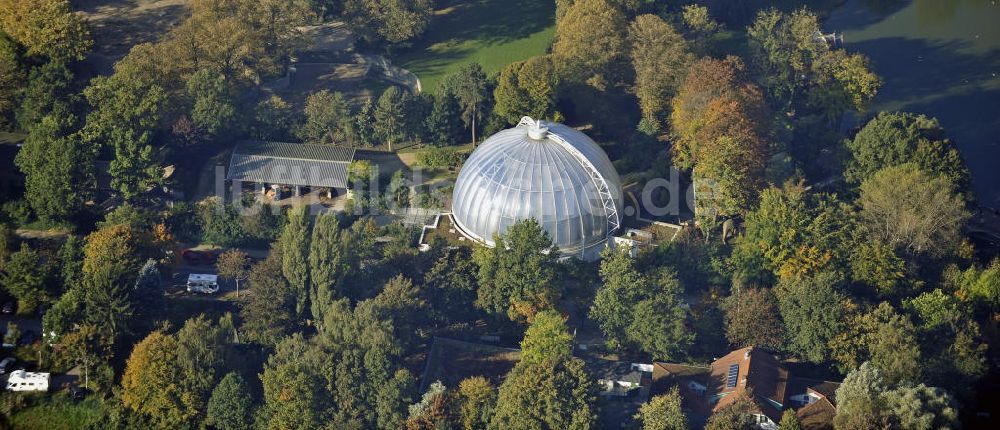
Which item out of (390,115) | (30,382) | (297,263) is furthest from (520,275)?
(30,382)

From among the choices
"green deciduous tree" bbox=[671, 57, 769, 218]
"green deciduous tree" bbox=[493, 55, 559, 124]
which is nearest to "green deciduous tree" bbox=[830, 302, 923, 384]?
"green deciduous tree" bbox=[671, 57, 769, 218]

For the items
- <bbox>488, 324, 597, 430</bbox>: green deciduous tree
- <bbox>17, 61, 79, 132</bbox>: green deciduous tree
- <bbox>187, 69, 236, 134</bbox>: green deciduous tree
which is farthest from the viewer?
<bbox>17, 61, 79, 132</bbox>: green deciduous tree

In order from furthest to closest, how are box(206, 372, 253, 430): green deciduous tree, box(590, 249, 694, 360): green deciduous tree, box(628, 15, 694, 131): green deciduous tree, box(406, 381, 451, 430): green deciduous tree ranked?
1. box(628, 15, 694, 131): green deciduous tree
2. box(590, 249, 694, 360): green deciduous tree
3. box(206, 372, 253, 430): green deciduous tree
4. box(406, 381, 451, 430): green deciduous tree

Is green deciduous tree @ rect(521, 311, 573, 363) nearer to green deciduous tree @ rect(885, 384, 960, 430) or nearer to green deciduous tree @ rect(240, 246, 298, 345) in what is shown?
green deciduous tree @ rect(240, 246, 298, 345)

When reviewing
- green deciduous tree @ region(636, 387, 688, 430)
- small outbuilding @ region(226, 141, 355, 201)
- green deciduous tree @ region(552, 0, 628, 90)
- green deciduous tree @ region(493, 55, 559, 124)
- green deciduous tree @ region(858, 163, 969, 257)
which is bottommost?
green deciduous tree @ region(636, 387, 688, 430)

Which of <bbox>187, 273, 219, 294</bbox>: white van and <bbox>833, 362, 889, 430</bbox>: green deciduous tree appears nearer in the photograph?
<bbox>833, 362, 889, 430</bbox>: green deciduous tree

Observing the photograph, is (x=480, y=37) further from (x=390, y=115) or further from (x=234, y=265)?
(x=234, y=265)
